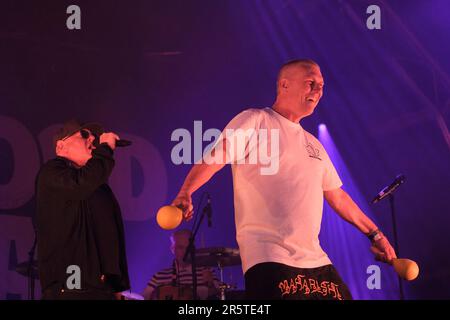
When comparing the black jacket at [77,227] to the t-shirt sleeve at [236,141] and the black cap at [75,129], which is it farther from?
the t-shirt sleeve at [236,141]

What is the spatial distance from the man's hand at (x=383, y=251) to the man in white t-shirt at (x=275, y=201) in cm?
2

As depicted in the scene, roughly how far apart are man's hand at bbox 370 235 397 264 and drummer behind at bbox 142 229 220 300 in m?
2.92

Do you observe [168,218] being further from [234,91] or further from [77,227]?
[234,91]

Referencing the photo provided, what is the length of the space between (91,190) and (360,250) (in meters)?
4.97

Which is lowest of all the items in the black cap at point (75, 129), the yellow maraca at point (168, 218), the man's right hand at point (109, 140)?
the yellow maraca at point (168, 218)

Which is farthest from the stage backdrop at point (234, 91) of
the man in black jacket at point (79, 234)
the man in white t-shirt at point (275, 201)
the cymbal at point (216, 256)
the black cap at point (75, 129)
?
the man in white t-shirt at point (275, 201)

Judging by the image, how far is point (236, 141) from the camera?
3.33 meters

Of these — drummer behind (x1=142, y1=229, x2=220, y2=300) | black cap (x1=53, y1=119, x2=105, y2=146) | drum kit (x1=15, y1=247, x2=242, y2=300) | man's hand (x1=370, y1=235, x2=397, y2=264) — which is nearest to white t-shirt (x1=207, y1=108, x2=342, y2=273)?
man's hand (x1=370, y1=235, x2=397, y2=264)

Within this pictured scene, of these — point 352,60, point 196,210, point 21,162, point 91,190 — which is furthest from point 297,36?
point 91,190

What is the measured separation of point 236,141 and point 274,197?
36 centimetres

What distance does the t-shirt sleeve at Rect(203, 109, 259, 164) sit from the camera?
3262 mm

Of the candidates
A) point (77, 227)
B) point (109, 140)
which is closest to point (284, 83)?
point (109, 140)

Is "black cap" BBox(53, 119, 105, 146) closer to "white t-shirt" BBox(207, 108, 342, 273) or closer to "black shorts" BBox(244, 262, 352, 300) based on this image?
"white t-shirt" BBox(207, 108, 342, 273)

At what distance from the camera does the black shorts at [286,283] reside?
3.14 meters
